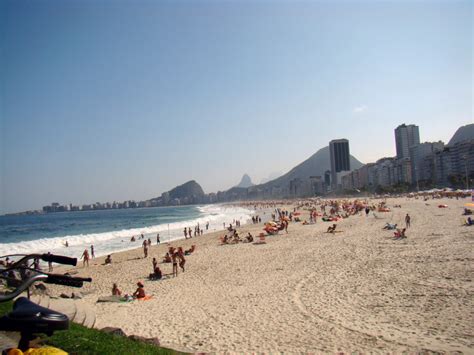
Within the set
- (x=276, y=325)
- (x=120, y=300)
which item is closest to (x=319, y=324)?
(x=276, y=325)

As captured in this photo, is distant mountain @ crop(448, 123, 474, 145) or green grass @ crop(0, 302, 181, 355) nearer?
green grass @ crop(0, 302, 181, 355)

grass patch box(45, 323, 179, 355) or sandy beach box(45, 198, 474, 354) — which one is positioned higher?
grass patch box(45, 323, 179, 355)

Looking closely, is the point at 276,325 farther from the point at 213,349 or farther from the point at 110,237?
the point at 110,237

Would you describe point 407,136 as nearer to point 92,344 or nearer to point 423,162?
point 423,162

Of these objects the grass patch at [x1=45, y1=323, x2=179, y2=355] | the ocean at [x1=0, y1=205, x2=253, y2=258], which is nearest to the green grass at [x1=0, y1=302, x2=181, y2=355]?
the grass patch at [x1=45, y1=323, x2=179, y2=355]

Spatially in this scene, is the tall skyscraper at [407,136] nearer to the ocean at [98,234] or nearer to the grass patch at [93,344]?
the ocean at [98,234]

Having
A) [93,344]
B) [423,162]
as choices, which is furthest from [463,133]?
[93,344]

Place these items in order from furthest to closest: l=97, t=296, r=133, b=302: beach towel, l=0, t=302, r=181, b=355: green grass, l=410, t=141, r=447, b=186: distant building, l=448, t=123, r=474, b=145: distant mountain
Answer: l=448, t=123, r=474, b=145: distant mountain
l=410, t=141, r=447, b=186: distant building
l=97, t=296, r=133, b=302: beach towel
l=0, t=302, r=181, b=355: green grass

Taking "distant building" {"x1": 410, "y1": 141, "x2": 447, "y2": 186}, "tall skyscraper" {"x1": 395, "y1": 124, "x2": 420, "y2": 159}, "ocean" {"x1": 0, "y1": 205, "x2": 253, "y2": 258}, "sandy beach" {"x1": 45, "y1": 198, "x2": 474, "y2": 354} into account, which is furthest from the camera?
"tall skyscraper" {"x1": 395, "y1": 124, "x2": 420, "y2": 159}

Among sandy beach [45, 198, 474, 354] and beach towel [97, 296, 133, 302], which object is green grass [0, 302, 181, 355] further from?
beach towel [97, 296, 133, 302]
